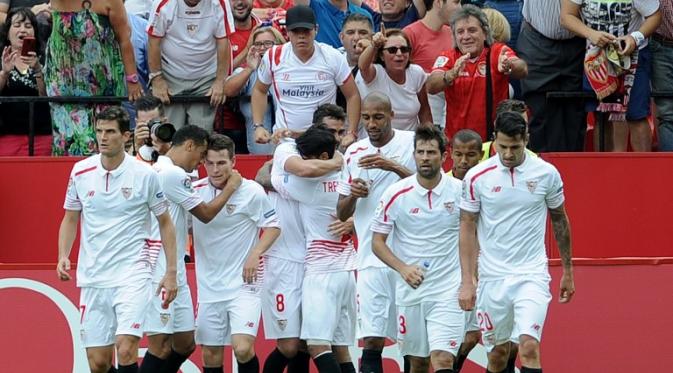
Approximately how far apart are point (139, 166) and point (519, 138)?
9.60 ft

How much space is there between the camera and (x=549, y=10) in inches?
630

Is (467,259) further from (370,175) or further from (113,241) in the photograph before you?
(113,241)

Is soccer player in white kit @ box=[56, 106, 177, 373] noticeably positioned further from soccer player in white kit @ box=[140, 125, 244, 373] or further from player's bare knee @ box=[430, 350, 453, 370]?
player's bare knee @ box=[430, 350, 453, 370]

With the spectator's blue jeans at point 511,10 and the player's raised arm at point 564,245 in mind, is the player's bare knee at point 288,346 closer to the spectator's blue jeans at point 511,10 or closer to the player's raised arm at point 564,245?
the player's raised arm at point 564,245

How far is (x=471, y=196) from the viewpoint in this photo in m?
13.2

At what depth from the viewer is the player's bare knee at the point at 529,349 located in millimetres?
12852

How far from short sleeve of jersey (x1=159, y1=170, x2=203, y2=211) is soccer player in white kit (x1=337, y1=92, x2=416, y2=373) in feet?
3.85

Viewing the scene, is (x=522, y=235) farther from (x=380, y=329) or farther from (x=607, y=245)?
(x=607, y=245)

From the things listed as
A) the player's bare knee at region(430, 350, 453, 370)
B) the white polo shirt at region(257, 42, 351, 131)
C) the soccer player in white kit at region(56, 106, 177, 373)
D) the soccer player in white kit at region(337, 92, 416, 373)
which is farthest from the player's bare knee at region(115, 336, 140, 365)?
the white polo shirt at region(257, 42, 351, 131)

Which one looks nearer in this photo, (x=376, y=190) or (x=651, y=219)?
(x=376, y=190)

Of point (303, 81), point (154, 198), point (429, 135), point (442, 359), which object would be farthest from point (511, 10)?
point (154, 198)

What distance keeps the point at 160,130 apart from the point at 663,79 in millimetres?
4846

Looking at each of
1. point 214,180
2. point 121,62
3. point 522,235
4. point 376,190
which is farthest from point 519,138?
point 121,62

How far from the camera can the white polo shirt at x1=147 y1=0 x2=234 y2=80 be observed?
15.9m
